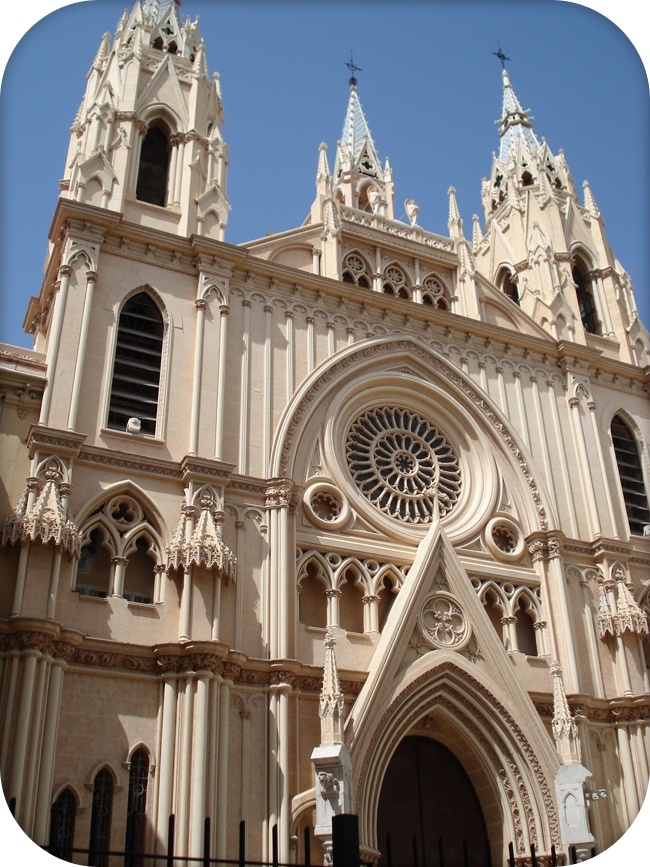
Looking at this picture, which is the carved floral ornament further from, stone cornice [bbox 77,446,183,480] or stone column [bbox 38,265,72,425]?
stone column [bbox 38,265,72,425]

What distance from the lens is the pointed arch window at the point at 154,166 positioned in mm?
22203

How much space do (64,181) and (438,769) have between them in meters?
16.8

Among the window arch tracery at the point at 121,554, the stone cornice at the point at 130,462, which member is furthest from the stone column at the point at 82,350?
the window arch tracery at the point at 121,554

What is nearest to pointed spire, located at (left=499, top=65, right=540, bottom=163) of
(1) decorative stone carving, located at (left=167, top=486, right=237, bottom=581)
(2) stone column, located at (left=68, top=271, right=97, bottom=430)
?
→ (2) stone column, located at (left=68, top=271, right=97, bottom=430)

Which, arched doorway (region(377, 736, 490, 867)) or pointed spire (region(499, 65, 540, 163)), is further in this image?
pointed spire (region(499, 65, 540, 163))

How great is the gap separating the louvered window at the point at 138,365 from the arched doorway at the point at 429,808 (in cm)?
828

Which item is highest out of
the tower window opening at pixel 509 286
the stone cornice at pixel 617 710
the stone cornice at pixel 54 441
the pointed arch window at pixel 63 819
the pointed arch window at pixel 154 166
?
the tower window opening at pixel 509 286

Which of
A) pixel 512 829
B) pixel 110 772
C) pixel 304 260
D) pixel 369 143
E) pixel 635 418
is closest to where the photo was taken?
pixel 110 772

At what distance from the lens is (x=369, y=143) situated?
3288 cm

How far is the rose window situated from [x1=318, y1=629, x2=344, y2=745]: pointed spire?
492 cm

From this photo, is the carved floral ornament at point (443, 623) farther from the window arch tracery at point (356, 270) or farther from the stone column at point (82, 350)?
the window arch tracery at point (356, 270)

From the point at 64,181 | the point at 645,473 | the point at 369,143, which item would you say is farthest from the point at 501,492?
the point at 369,143

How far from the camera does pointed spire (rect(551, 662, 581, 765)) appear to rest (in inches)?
675

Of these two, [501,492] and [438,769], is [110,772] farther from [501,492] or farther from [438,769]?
[501,492]
